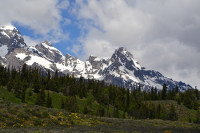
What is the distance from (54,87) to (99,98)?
102ft

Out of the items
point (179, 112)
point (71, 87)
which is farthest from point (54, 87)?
point (179, 112)

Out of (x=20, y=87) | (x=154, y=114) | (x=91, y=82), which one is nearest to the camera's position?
(x=20, y=87)

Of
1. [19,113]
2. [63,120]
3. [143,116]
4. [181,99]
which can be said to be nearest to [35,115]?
[19,113]

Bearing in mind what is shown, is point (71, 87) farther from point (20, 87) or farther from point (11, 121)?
point (11, 121)

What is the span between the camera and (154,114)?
123 meters

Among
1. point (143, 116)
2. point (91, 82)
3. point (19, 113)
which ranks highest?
point (91, 82)

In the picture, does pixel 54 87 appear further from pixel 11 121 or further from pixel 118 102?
pixel 11 121

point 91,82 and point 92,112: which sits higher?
point 91,82

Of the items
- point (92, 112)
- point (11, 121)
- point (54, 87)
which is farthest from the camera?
point (54, 87)

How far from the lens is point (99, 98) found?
454ft

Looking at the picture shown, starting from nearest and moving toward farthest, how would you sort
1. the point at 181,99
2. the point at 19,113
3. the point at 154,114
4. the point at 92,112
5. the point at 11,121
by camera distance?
1. the point at 11,121
2. the point at 19,113
3. the point at 92,112
4. the point at 154,114
5. the point at 181,99

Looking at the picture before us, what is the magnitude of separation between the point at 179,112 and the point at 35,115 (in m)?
129

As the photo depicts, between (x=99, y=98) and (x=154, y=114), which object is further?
(x=99, y=98)

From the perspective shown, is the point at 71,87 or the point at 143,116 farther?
the point at 71,87
